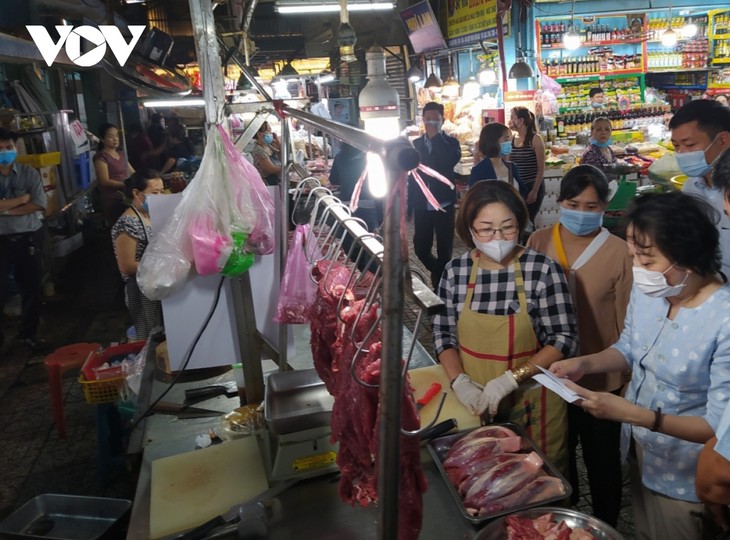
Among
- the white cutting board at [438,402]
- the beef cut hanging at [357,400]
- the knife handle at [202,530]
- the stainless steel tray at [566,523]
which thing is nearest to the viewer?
the beef cut hanging at [357,400]

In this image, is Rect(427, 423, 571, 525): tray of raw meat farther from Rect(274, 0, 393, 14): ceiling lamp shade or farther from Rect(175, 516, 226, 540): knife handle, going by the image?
Rect(274, 0, 393, 14): ceiling lamp shade

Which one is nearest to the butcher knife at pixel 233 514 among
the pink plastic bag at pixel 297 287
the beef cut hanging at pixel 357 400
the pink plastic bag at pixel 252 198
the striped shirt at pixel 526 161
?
the beef cut hanging at pixel 357 400

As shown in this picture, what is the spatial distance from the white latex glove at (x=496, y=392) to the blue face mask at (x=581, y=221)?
1.01 metres

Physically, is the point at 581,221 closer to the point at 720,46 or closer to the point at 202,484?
the point at 202,484

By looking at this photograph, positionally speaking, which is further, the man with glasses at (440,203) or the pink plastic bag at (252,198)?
the man with glasses at (440,203)

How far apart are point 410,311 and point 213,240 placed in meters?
4.19

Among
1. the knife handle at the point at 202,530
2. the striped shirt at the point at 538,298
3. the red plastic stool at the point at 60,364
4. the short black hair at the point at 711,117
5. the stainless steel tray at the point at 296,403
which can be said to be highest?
the short black hair at the point at 711,117

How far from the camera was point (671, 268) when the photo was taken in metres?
1.99

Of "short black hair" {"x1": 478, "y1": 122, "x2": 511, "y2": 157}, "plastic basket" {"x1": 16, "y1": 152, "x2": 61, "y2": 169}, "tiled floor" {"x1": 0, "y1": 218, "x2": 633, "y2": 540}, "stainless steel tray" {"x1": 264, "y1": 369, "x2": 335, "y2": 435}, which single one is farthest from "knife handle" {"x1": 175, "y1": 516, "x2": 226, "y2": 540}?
"plastic basket" {"x1": 16, "y1": 152, "x2": 61, "y2": 169}

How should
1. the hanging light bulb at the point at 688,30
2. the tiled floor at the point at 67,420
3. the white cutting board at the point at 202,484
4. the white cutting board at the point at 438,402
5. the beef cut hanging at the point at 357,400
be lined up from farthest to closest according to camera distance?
the hanging light bulb at the point at 688,30 → the tiled floor at the point at 67,420 → the white cutting board at the point at 438,402 → the white cutting board at the point at 202,484 → the beef cut hanging at the point at 357,400

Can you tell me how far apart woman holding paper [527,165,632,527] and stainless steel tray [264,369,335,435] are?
136 cm

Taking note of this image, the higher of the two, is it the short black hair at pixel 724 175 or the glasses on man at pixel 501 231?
the short black hair at pixel 724 175

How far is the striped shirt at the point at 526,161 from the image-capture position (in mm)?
7395

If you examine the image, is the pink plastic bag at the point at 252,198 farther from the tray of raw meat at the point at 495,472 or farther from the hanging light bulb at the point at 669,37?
the hanging light bulb at the point at 669,37
